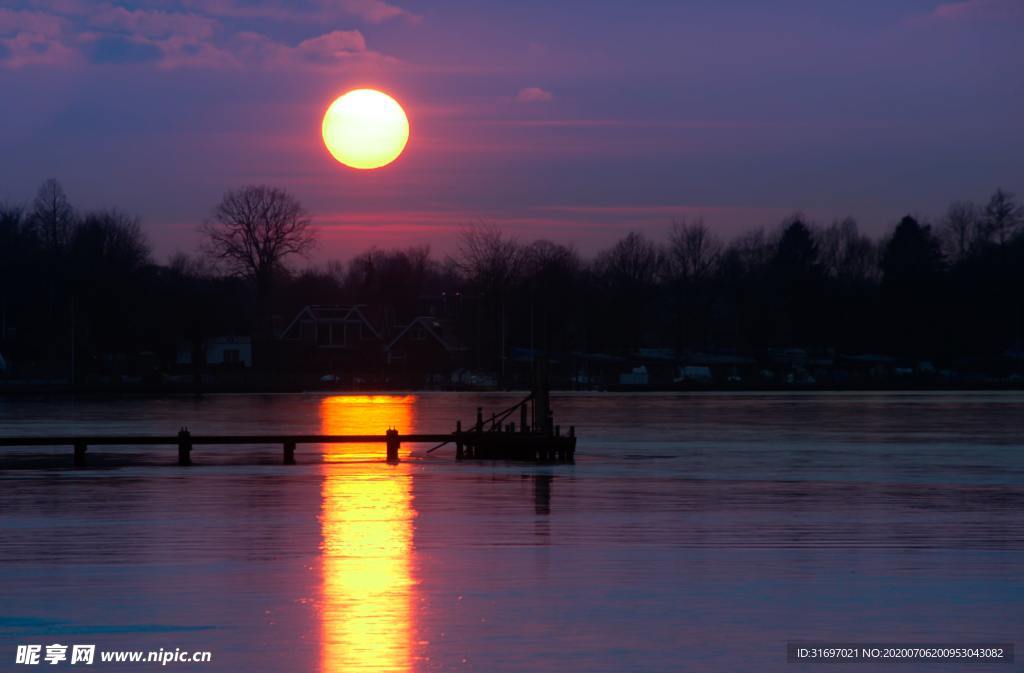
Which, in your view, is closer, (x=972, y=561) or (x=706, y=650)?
(x=706, y=650)

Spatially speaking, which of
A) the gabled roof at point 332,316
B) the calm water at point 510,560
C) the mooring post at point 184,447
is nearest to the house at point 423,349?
the gabled roof at point 332,316

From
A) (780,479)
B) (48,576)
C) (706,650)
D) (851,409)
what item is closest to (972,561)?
(706,650)

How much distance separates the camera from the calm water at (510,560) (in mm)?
17141

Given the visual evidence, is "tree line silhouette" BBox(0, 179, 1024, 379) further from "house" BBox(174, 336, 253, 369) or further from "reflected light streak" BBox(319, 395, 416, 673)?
"reflected light streak" BBox(319, 395, 416, 673)

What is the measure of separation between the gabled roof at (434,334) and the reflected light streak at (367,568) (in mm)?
130656

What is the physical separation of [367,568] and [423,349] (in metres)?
153

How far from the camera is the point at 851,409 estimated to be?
103312mm

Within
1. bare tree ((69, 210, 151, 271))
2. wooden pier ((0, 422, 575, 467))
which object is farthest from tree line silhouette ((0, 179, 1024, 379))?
wooden pier ((0, 422, 575, 467))

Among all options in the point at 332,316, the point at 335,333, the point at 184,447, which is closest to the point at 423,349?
the point at 335,333

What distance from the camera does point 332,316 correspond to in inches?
7126

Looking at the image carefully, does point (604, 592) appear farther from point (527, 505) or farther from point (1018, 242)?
point (1018, 242)

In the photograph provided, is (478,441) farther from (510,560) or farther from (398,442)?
(510,560)

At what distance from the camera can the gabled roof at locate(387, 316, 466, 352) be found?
579 feet

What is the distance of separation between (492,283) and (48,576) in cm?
16828
